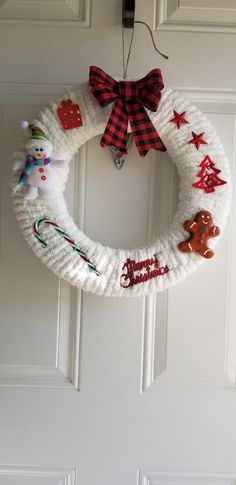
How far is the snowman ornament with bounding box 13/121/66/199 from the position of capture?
2.31 feet

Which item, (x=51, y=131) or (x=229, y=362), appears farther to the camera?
(x=229, y=362)

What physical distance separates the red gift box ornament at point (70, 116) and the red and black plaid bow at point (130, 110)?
0.15ft

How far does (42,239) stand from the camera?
2.38ft

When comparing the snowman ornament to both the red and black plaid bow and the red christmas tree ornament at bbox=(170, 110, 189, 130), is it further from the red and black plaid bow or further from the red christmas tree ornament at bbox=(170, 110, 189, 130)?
the red christmas tree ornament at bbox=(170, 110, 189, 130)

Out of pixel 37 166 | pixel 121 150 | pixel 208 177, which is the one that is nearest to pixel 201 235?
pixel 208 177

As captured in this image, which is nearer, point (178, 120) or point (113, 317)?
point (178, 120)

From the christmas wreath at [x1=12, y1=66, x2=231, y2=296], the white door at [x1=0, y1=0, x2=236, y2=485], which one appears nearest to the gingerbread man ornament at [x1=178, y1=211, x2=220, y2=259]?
the christmas wreath at [x1=12, y1=66, x2=231, y2=296]

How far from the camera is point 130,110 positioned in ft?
2.39

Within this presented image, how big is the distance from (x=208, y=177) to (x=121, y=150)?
0.55 ft

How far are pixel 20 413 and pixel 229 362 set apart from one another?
1.55 ft

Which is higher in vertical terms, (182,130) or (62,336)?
(182,130)

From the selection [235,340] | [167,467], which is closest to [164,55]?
[235,340]

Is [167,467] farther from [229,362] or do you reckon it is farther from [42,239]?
[42,239]

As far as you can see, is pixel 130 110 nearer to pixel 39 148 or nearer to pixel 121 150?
pixel 121 150
